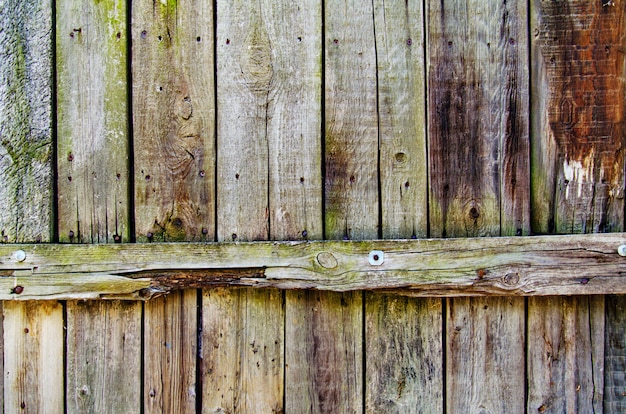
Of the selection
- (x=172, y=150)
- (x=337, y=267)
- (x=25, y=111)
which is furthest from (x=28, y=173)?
(x=337, y=267)

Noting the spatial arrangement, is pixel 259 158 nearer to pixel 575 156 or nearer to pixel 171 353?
pixel 171 353

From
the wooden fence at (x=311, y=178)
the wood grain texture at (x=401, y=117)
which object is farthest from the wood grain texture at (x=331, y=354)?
the wood grain texture at (x=401, y=117)

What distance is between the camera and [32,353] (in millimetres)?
1700

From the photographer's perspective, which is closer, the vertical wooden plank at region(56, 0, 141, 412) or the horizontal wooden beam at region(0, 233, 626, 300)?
the horizontal wooden beam at region(0, 233, 626, 300)

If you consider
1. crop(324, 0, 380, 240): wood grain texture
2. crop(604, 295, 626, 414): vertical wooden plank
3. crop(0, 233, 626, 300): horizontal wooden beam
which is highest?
crop(324, 0, 380, 240): wood grain texture

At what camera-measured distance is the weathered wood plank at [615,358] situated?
167 cm

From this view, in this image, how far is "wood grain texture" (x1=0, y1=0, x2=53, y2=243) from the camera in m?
1.69

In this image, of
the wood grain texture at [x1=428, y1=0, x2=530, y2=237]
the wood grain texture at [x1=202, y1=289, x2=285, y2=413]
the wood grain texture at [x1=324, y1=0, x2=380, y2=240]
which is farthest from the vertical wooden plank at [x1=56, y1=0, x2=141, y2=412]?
the wood grain texture at [x1=428, y1=0, x2=530, y2=237]

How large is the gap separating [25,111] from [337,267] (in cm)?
119

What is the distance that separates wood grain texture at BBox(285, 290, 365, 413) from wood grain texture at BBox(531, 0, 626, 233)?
0.72 meters

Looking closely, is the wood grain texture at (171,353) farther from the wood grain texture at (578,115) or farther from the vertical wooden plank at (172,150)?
the wood grain texture at (578,115)

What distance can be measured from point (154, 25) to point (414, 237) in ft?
3.75

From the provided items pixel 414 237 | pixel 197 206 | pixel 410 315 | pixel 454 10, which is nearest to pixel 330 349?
pixel 410 315

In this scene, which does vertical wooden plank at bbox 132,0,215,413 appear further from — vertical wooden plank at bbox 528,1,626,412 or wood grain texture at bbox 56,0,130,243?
vertical wooden plank at bbox 528,1,626,412
